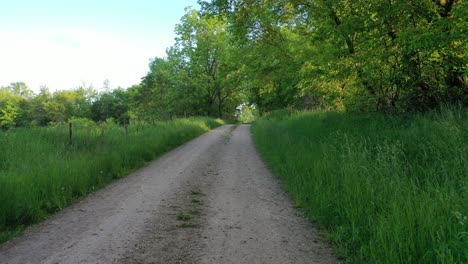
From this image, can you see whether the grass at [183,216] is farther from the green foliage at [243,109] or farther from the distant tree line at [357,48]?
the green foliage at [243,109]

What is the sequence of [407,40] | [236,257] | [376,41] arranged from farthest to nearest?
[376,41] → [407,40] → [236,257]

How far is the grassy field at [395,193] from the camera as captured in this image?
3.44 m

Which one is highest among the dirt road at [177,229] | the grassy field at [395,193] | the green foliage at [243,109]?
the green foliage at [243,109]

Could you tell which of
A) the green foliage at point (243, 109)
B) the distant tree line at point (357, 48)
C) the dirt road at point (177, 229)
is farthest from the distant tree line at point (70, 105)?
the dirt road at point (177, 229)

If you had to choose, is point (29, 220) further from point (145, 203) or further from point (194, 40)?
point (194, 40)

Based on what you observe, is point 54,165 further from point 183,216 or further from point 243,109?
point 243,109

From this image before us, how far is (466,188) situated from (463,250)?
1.08 meters

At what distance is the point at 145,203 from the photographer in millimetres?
6621

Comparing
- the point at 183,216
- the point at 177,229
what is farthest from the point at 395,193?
the point at 183,216

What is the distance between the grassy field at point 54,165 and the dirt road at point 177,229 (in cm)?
41

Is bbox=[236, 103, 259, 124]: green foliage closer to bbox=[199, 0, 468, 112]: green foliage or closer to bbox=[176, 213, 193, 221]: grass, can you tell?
bbox=[199, 0, 468, 112]: green foliage

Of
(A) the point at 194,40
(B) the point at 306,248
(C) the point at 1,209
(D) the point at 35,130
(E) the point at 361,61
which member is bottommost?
(B) the point at 306,248

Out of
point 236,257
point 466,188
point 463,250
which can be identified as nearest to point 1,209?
point 236,257

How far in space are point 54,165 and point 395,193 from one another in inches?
302
